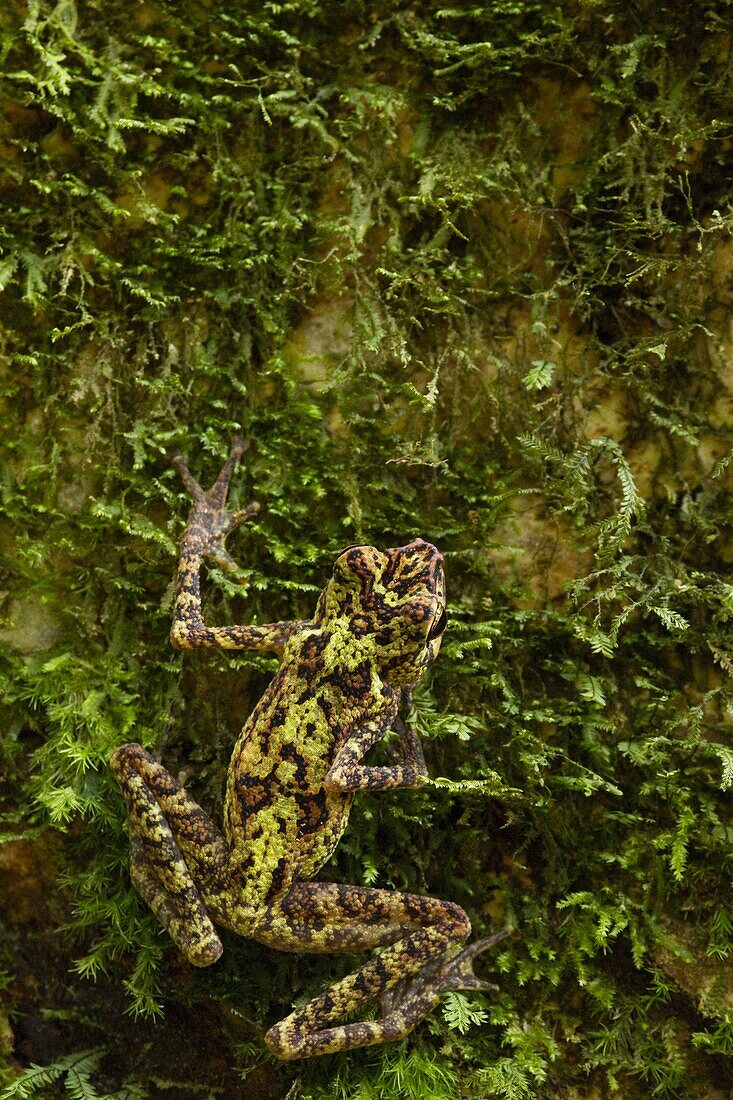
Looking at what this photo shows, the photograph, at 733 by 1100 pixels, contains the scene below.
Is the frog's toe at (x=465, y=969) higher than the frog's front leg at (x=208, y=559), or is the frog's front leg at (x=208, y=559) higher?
the frog's front leg at (x=208, y=559)

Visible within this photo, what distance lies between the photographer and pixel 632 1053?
3566 mm

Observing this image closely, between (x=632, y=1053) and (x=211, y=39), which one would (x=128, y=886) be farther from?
(x=211, y=39)

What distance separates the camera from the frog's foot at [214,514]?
12.7 ft

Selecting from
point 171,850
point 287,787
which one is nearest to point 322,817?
point 287,787

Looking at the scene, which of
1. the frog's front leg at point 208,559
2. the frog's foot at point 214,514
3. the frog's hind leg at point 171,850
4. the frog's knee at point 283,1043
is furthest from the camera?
the frog's foot at point 214,514

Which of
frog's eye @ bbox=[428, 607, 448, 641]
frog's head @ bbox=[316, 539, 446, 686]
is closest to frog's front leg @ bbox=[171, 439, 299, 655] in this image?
frog's head @ bbox=[316, 539, 446, 686]

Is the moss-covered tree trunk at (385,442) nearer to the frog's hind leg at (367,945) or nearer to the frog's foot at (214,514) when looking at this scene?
the frog's foot at (214,514)

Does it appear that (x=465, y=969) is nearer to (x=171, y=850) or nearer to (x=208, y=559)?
(x=171, y=850)

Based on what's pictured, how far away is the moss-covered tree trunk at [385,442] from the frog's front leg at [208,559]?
0.09 metres

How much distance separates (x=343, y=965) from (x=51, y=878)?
1.45 meters

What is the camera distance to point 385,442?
4012mm

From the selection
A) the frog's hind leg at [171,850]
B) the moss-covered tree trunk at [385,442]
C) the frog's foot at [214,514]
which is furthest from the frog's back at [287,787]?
the frog's foot at [214,514]

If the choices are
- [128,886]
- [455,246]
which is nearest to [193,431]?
[455,246]

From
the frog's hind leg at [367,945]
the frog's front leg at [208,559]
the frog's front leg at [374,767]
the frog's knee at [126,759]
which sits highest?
the frog's front leg at [208,559]
